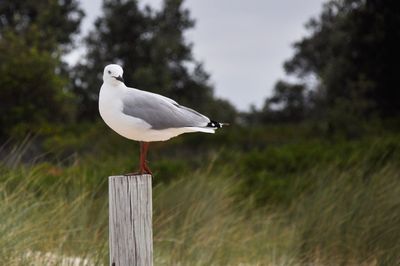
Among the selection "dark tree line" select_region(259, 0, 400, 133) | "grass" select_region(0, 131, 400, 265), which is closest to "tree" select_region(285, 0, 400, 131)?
"dark tree line" select_region(259, 0, 400, 133)

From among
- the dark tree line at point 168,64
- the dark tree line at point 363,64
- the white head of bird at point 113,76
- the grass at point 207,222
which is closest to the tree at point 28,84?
the dark tree line at point 168,64

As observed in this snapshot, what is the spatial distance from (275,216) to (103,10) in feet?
57.2

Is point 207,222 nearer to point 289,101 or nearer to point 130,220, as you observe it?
point 130,220

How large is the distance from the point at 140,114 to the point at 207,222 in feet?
10.5

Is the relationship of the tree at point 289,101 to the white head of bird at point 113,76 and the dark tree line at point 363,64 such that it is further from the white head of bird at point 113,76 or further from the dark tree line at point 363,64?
the white head of bird at point 113,76

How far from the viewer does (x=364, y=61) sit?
1992cm

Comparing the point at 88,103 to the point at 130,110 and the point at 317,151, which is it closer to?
the point at 317,151

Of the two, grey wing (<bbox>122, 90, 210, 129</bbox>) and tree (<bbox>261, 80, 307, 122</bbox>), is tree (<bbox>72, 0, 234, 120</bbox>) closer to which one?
tree (<bbox>261, 80, 307, 122</bbox>)

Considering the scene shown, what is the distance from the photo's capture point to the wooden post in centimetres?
425

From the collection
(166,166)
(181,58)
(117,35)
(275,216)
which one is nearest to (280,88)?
(181,58)

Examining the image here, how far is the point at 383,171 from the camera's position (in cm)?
808

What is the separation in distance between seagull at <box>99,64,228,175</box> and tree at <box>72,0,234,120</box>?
1941 centimetres

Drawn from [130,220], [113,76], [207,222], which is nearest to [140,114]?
[113,76]

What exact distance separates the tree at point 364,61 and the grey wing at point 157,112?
1472 cm
